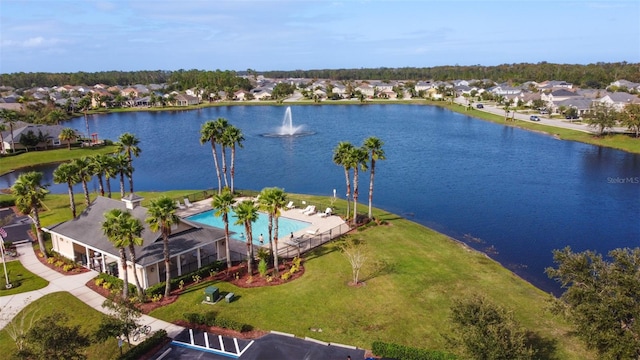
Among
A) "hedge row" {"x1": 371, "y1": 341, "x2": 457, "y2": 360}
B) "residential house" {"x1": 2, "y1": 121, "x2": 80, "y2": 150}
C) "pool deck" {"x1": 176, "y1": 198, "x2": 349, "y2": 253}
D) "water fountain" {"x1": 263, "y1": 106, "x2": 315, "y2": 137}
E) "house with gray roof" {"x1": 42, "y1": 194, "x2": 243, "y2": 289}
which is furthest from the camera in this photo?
"water fountain" {"x1": 263, "y1": 106, "x2": 315, "y2": 137}

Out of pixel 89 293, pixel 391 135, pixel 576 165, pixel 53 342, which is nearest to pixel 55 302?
pixel 89 293

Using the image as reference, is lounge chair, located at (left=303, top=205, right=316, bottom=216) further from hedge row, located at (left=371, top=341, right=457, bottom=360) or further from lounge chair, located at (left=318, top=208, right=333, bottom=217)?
hedge row, located at (left=371, top=341, right=457, bottom=360)

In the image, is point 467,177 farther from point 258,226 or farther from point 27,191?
point 27,191

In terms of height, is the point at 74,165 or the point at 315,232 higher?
the point at 74,165

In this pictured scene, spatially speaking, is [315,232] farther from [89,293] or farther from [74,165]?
[74,165]

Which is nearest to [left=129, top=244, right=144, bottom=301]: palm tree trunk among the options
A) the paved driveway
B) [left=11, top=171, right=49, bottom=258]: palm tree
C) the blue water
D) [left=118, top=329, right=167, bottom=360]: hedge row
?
[left=118, top=329, right=167, bottom=360]: hedge row

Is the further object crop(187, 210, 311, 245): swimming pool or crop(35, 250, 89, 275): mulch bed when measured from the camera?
crop(187, 210, 311, 245): swimming pool
